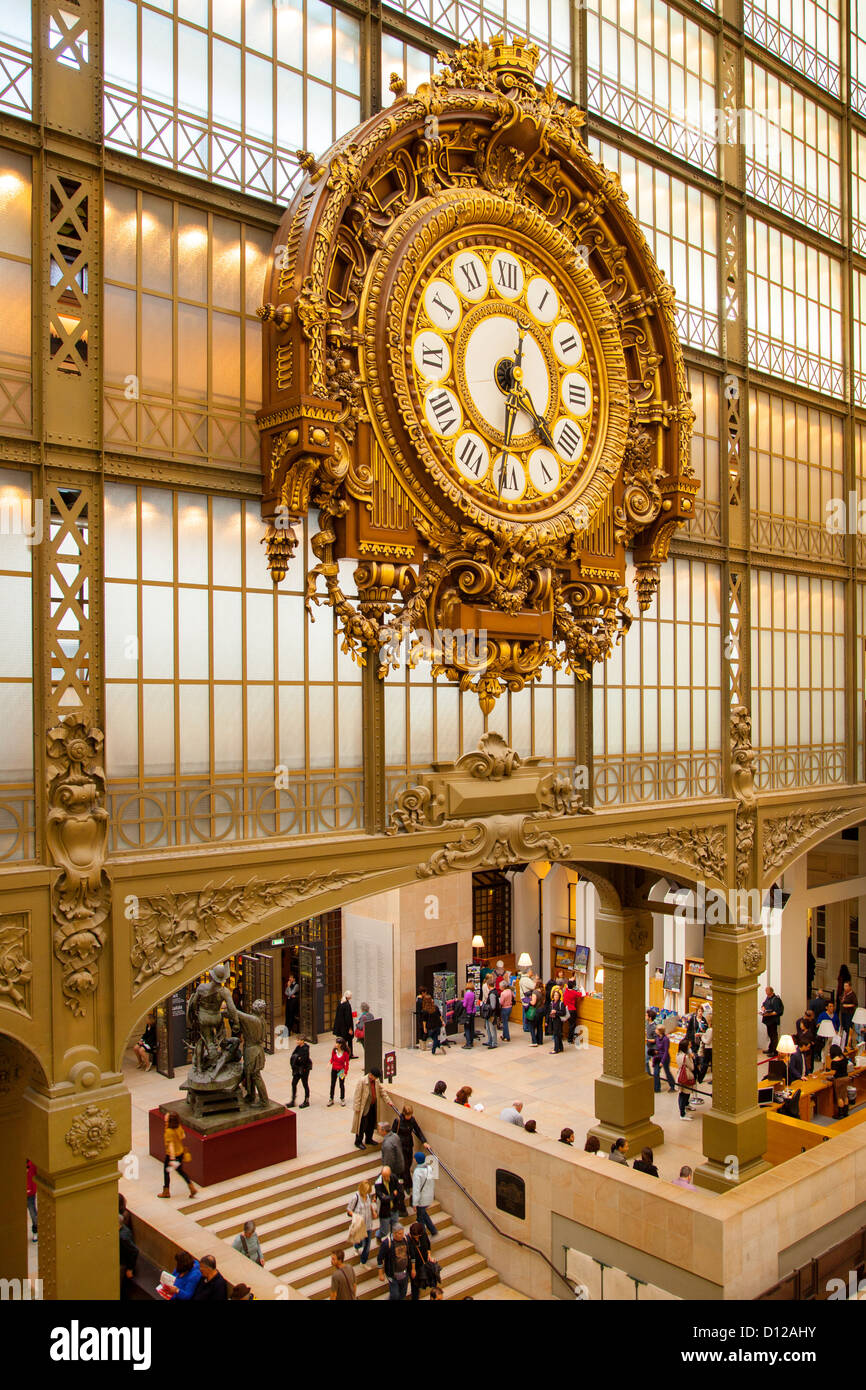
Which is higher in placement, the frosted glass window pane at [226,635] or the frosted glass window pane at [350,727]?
the frosted glass window pane at [226,635]

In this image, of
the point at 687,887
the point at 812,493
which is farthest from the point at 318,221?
the point at 687,887

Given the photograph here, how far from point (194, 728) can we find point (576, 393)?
22.4ft

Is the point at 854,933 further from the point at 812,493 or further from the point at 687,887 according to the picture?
the point at 812,493

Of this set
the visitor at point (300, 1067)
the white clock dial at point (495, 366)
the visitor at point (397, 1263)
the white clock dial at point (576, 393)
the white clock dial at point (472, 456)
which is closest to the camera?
the white clock dial at point (472, 456)

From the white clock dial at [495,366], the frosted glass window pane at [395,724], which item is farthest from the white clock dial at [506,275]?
the frosted glass window pane at [395,724]

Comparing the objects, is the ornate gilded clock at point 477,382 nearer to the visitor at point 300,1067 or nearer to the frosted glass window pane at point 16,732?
the frosted glass window pane at point 16,732

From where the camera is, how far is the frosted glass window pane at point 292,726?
11359 millimetres

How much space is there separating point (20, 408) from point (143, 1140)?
14.9 metres

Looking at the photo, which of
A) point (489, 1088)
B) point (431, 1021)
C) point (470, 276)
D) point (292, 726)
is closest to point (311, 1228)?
point (489, 1088)

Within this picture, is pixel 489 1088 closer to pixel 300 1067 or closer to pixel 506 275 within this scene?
pixel 300 1067

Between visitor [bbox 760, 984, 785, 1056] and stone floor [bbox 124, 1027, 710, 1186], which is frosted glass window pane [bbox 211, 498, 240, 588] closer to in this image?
stone floor [bbox 124, 1027, 710, 1186]

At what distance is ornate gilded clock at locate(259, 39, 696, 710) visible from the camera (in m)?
11.0

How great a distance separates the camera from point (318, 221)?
10.9 metres

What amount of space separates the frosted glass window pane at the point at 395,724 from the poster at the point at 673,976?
→ 16.7m
